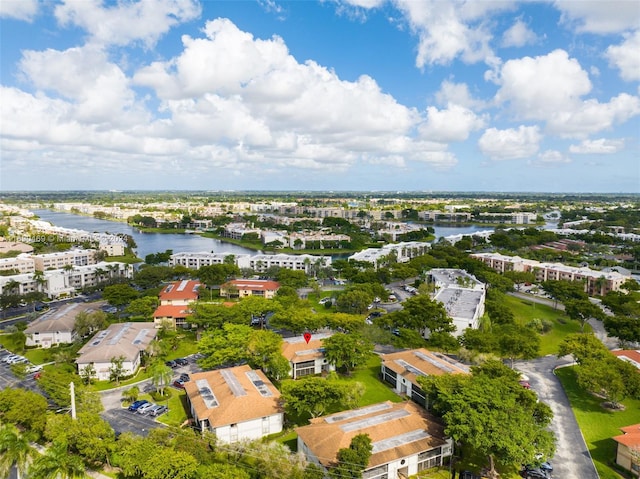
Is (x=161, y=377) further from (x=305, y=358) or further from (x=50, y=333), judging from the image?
(x=50, y=333)

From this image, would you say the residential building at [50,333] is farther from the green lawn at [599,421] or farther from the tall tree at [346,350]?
the green lawn at [599,421]

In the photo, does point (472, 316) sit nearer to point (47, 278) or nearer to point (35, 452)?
point (35, 452)

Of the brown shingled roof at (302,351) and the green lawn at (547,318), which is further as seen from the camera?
the green lawn at (547,318)

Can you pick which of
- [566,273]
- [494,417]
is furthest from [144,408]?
[566,273]

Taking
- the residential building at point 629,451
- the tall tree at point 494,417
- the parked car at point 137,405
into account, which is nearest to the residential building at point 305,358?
the parked car at point 137,405

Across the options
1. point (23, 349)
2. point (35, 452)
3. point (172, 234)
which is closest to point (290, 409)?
point (35, 452)
